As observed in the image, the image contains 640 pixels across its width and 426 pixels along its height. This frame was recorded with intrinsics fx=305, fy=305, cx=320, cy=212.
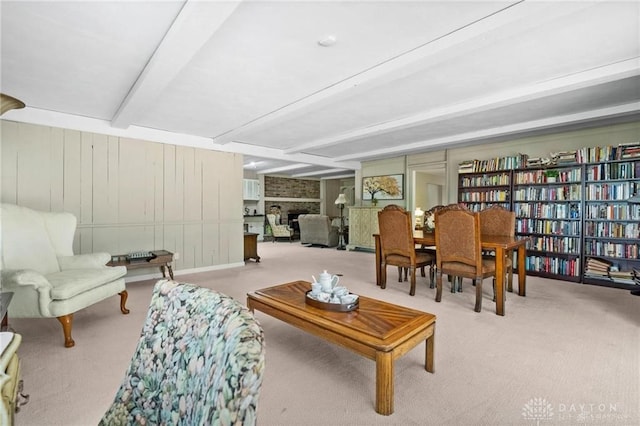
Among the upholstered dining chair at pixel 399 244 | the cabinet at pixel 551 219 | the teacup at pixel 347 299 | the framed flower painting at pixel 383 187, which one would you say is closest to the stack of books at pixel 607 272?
the cabinet at pixel 551 219

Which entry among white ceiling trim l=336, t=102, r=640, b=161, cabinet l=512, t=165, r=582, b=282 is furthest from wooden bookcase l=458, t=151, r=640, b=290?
white ceiling trim l=336, t=102, r=640, b=161

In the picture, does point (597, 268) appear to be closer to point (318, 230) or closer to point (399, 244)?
point (399, 244)

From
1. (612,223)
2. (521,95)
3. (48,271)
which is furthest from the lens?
(612,223)

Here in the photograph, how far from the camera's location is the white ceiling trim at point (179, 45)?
1.83m

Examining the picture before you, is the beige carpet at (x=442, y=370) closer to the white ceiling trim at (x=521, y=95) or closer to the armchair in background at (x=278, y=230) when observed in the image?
the white ceiling trim at (x=521, y=95)

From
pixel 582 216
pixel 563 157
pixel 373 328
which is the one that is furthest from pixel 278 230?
pixel 373 328

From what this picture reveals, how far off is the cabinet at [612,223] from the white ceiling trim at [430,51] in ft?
11.4

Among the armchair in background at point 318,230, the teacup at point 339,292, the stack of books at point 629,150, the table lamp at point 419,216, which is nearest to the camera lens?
the teacup at point 339,292

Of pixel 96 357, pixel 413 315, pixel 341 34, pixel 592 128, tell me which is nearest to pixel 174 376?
pixel 413 315

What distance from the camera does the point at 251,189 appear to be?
9875mm

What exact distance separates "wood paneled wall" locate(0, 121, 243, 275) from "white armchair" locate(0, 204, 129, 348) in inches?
48.3

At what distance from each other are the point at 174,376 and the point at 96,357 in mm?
1929

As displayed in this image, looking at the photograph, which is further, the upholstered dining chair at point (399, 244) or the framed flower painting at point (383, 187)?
the framed flower painting at point (383, 187)

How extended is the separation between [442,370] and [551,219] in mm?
4045
